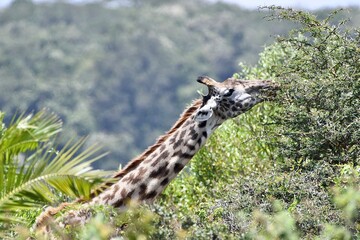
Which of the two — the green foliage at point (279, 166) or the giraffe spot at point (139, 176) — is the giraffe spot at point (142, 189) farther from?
the green foliage at point (279, 166)

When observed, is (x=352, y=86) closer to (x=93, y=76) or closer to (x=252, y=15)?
(x=93, y=76)

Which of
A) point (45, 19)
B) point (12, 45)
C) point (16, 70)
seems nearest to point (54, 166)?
point (16, 70)

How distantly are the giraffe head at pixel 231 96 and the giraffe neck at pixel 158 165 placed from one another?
0.32ft

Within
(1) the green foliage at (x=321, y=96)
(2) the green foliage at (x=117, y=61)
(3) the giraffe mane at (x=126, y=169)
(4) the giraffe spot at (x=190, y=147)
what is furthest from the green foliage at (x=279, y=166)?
(2) the green foliage at (x=117, y=61)

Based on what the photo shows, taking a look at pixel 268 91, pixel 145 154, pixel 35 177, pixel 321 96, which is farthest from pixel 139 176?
pixel 321 96

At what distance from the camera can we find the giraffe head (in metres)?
11.3

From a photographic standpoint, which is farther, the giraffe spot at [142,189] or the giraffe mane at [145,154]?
the giraffe mane at [145,154]

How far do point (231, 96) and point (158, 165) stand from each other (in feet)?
3.60

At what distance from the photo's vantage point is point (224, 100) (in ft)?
37.5

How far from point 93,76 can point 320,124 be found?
150 metres

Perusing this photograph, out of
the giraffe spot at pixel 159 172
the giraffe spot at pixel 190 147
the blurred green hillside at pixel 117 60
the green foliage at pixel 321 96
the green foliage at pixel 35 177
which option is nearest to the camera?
the green foliage at pixel 35 177

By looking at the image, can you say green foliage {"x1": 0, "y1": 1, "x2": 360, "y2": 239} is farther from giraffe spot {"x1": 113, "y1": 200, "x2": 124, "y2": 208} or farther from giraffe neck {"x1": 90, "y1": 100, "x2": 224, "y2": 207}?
giraffe spot {"x1": 113, "y1": 200, "x2": 124, "y2": 208}

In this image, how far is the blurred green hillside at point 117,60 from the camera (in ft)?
Answer: 473

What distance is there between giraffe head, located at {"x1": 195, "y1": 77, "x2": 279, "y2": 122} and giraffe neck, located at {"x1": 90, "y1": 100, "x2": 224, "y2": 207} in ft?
0.32
